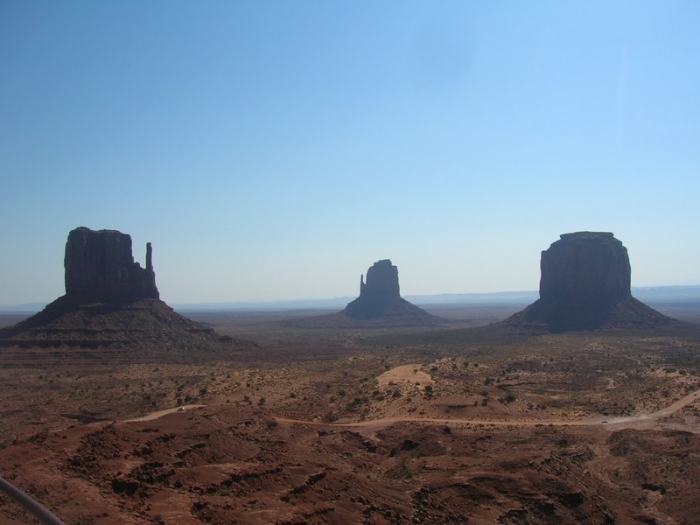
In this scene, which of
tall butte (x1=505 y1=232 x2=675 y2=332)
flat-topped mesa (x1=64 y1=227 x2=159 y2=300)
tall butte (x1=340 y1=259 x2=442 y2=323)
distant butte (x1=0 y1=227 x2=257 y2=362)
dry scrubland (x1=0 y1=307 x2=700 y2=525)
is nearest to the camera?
dry scrubland (x1=0 y1=307 x2=700 y2=525)

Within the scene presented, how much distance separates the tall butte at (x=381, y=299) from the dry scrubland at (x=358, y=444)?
386 feet

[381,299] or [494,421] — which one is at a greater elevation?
[381,299]

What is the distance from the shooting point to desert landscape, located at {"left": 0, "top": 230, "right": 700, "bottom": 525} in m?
18.5

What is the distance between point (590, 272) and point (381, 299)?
262 ft

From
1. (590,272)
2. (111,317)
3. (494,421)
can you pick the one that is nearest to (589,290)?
(590,272)

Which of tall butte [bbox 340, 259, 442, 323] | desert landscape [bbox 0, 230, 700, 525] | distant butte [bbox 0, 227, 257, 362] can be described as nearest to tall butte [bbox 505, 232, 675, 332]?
desert landscape [bbox 0, 230, 700, 525]

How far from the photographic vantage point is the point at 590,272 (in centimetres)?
12088

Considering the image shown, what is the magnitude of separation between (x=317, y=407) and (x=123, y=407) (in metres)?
A: 15.1

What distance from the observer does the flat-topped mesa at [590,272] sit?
121 m

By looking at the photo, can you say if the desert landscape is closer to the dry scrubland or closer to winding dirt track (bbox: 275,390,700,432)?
the dry scrubland

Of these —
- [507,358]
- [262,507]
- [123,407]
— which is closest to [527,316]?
[507,358]

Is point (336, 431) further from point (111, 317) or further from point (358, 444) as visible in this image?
point (111, 317)

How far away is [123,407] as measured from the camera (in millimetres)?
41344

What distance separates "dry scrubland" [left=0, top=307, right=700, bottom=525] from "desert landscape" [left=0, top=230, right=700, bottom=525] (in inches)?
4.0
